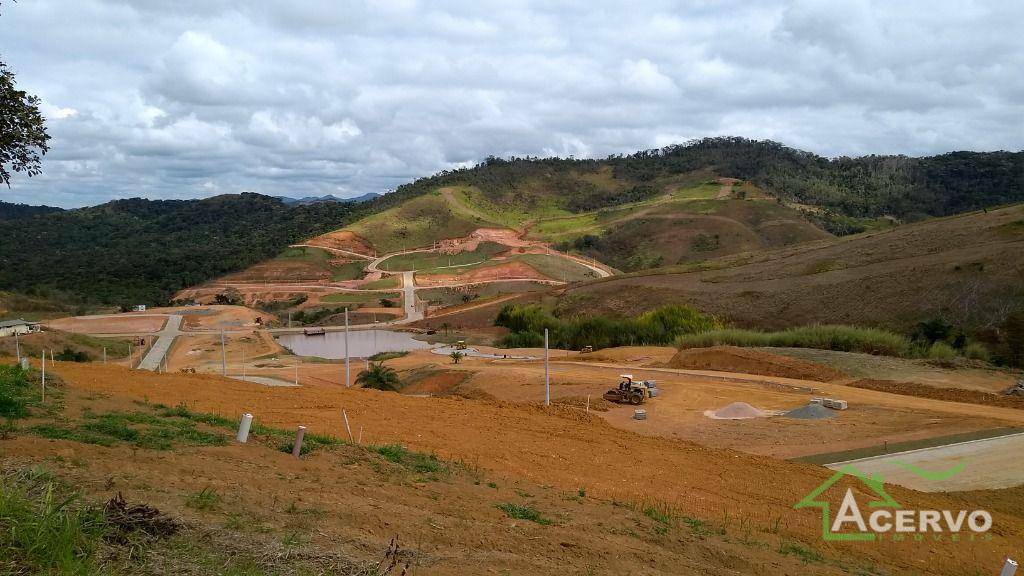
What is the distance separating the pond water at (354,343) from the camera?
54438 mm

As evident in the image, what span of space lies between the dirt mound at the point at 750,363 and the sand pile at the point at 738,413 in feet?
25.5

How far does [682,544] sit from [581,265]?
265ft

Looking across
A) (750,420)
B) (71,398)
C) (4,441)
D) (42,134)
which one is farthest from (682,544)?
(750,420)

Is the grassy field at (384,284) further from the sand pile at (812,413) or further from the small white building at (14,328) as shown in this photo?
the sand pile at (812,413)

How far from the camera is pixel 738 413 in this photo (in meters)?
22.5

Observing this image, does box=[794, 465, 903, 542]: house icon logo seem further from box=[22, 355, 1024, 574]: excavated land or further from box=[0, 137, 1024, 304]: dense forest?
box=[0, 137, 1024, 304]: dense forest

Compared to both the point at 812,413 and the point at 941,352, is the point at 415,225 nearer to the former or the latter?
the point at 941,352

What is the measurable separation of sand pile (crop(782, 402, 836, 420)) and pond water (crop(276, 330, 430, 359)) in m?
35.0

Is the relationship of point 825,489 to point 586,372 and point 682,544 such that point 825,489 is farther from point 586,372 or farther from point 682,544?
point 586,372

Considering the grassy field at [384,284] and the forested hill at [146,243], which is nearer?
the grassy field at [384,284]

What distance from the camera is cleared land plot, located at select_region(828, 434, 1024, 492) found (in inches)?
560

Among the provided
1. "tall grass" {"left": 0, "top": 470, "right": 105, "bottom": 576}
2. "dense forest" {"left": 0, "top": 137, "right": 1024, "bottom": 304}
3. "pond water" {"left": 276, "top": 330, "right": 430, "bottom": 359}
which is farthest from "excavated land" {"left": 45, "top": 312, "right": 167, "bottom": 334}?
"tall grass" {"left": 0, "top": 470, "right": 105, "bottom": 576}
